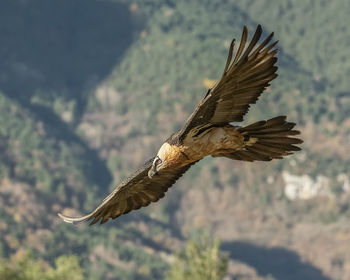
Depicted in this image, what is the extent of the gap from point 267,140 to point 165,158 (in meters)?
1.21

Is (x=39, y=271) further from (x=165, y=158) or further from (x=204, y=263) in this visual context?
(x=165, y=158)

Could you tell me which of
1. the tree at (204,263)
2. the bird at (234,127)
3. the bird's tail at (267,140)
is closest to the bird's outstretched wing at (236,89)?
the bird at (234,127)

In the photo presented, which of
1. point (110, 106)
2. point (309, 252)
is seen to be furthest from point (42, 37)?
point (309, 252)

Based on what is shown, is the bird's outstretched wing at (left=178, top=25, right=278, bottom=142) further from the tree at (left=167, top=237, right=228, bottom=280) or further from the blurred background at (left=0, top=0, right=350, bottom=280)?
the blurred background at (left=0, top=0, right=350, bottom=280)

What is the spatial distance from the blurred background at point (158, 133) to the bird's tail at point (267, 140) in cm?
4378

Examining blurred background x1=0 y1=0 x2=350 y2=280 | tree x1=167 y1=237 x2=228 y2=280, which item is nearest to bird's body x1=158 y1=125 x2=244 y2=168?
tree x1=167 y1=237 x2=228 y2=280

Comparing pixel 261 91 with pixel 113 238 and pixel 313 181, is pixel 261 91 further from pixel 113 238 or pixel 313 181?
pixel 313 181

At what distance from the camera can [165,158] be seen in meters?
7.17

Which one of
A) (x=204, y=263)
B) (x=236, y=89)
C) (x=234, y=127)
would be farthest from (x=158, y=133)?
(x=236, y=89)

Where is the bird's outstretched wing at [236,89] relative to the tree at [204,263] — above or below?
below

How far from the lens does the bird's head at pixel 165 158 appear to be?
23.4 ft

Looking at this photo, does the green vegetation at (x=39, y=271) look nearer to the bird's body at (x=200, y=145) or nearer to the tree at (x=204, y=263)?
the tree at (x=204, y=263)

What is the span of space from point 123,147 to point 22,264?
55238 mm

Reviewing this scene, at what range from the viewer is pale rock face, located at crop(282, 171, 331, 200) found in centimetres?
7375
